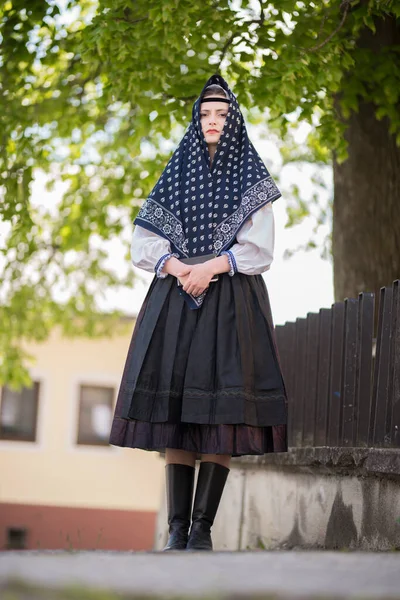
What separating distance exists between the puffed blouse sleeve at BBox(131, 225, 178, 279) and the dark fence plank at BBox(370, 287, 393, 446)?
111 centimetres

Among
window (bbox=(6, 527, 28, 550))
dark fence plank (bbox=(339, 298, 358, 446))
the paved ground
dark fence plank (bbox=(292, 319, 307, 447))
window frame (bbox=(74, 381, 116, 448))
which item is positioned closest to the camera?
the paved ground

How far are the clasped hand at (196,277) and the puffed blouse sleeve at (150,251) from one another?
0.45 feet

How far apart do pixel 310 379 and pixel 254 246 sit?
1.96 m

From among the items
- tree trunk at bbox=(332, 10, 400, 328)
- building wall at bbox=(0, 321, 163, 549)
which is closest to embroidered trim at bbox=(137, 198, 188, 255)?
tree trunk at bbox=(332, 10, 400, 328)

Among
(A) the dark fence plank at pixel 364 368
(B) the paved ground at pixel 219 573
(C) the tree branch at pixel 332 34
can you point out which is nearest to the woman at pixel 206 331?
(A) the dark fence plank at pixel 364 368

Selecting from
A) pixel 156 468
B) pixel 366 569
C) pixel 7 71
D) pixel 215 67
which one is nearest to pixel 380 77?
pixel 215 67

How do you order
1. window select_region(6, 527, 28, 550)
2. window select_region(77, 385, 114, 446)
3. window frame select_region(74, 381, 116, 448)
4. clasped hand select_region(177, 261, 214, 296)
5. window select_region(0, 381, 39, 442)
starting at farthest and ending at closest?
window select_region(77, 385, 114, 446) → window frame select_region(74, 381, 116, 448) → window select_region(0, 381, 39, 442) → window select_region(6, 527, 28, 550) → clasped hand select_region(177, 261, 214, 296)

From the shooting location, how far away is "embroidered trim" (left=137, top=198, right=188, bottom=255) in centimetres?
484

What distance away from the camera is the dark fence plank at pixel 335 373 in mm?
5793

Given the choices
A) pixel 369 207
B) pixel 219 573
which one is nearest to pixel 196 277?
pixel 219 573

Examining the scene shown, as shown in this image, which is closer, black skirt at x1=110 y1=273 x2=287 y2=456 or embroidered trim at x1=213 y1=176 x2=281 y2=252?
black skirt at x1=110 y1=273 x2=287 y2=456

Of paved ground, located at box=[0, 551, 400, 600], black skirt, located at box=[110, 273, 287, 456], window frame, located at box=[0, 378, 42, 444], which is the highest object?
window frame, located at box=[0, 378, 42, 444]

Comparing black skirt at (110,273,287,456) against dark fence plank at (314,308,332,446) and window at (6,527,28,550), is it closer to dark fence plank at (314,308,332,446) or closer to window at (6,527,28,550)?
dark fence plank at (314,308,332,446)

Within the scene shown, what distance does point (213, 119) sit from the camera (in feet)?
16.0
